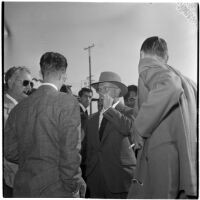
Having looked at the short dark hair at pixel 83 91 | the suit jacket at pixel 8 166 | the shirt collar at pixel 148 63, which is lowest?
the suit jacket at pixel 8 166

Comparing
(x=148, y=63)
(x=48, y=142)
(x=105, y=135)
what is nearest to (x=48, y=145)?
(x=48, y=142)

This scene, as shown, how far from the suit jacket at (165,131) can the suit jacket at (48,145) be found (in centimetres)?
46

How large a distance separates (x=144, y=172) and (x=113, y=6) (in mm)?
1278

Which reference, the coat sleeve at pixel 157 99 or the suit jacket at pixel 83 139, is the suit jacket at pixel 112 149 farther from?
the coat sleeve at pixel 157 99

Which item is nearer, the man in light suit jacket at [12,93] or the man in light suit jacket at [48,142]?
the man in light suit jacket at [48,142]

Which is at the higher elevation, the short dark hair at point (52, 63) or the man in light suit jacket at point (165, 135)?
the short dark hair at point (52, 63)

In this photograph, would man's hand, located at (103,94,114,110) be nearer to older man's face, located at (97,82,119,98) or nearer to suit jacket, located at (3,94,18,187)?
older man's face, located at (97,82,119,98)

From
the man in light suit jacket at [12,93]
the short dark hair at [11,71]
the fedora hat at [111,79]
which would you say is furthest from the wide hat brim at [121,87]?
the short dark hair at [11,71]

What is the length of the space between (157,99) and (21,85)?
104cm

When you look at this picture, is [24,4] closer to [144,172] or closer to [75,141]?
[75,141]

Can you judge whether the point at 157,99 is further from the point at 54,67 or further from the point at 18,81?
the point at 18,81

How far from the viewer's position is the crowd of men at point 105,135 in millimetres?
1915

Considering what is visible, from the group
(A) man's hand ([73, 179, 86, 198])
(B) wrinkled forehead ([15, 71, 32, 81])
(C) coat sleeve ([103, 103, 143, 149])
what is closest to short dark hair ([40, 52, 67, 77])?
(B) wrinkled forehead ([15, 71, 32, 81])

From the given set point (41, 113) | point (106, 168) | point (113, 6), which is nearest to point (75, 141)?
point (41, 113)
